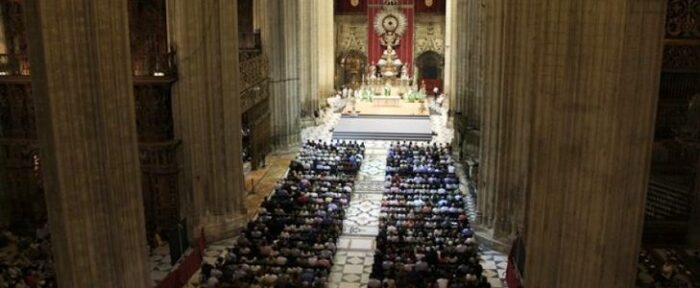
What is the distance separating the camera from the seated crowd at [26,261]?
1543 centimetres

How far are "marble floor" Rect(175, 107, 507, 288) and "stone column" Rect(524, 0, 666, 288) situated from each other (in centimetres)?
600

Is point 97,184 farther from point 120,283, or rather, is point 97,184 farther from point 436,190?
point 436,190

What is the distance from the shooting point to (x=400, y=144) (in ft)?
102

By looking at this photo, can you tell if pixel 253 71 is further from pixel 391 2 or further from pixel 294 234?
pixel 391 2

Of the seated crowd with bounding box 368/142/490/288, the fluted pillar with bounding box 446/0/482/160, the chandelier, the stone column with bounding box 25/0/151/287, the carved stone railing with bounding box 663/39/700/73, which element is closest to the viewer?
the stone column with bounding box 25/0/151/287

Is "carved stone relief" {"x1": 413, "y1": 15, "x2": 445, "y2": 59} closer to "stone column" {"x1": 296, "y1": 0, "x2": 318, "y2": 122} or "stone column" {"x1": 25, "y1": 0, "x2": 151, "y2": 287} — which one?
"stone column" {"x1": 296, "y1": 0, "x2": 318, "y2": 122}

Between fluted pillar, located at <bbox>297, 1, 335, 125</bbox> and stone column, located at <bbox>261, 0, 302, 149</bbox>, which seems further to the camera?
fluted pillar, located at <bbox>297, 1, 335, 125</bbox>

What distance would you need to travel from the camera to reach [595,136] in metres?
10.1

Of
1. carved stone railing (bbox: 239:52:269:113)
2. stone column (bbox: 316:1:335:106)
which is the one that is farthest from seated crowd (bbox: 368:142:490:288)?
stone column (bbox: 316:1:335:106)

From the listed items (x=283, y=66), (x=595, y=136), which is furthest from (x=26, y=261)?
(x=283, y=66)

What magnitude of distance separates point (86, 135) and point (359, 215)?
463 inches

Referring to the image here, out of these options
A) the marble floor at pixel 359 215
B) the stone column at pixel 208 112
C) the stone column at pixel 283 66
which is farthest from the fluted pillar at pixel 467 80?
the stone column at pixel 208 112

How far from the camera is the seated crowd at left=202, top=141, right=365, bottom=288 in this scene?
16016 mm

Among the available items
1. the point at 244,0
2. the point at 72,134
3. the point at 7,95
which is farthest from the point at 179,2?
the point at 244,0
